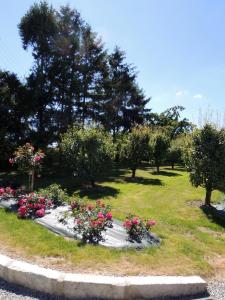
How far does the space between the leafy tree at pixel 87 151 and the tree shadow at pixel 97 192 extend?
70 cm

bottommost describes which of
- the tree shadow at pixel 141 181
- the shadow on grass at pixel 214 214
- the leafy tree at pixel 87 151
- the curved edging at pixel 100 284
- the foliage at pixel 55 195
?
the curved edging at pixel 100 284

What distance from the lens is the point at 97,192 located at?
16.2 m

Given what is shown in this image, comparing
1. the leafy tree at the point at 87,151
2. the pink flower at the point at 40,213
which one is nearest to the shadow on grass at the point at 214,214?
the pink flower at the point at 40,213

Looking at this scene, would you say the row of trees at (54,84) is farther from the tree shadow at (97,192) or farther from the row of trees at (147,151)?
the tree shadow at (97,192)

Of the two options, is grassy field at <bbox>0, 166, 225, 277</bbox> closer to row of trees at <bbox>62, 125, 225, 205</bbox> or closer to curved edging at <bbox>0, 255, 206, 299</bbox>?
curved edging at <bbox>0, 255, 206, 299</bbox>

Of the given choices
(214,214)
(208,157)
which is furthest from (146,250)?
(208,157)

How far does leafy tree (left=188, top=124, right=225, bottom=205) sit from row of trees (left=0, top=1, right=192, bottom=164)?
15.1 metres

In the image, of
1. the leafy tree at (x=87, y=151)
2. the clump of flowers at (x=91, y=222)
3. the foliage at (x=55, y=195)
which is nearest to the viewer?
the clump of flowers at (x=91, y=222)

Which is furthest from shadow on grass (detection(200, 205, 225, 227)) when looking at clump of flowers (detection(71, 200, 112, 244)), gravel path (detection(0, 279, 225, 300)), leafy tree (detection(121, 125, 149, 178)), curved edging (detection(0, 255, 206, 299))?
leafy tree (detection(121, 125, 149, 178))

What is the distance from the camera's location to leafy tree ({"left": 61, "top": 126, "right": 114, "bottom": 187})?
16.4 m

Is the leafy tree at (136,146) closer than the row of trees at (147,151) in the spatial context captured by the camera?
No

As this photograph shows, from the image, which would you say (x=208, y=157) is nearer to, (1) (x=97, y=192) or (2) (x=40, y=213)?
(1) (x=97, y=192)

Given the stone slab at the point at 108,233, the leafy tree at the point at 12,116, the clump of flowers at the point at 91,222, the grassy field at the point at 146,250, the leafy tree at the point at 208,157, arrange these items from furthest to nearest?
the leafy tree at the point at 12,116, the leafy tree at the point at 208,157, the clump of flowers at the point at 91,222, the stone slab at the point at 108,233, the grassy field at the point at 146,250

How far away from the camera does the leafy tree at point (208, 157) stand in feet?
40.5
